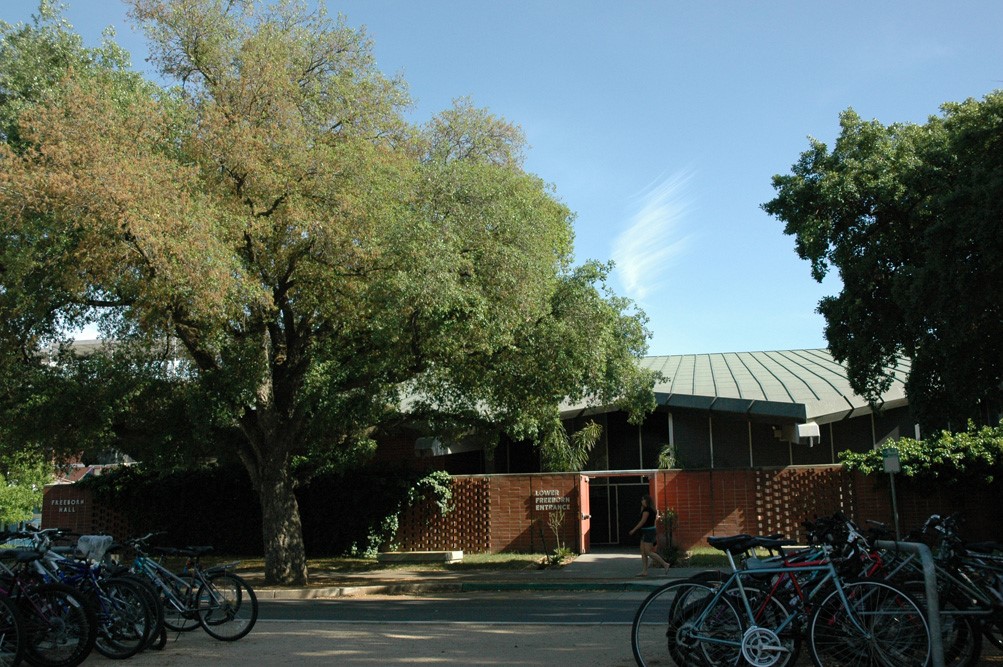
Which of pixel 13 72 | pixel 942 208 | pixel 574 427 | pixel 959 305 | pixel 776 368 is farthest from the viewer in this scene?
pixel 776 368

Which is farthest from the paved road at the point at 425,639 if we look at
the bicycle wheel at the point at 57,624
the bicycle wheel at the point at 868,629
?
the bicycle wheel at the point at 868,629

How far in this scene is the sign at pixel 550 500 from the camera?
24.1 meters

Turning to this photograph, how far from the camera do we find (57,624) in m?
7.86

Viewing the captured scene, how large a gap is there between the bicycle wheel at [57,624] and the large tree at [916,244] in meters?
12.7

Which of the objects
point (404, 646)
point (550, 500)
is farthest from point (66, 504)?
point (404, 646)

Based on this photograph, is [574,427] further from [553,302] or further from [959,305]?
[959,305]

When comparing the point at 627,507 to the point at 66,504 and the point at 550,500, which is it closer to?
the point at 550,500

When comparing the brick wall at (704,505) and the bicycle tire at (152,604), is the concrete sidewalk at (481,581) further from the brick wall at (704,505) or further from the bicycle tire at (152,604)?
the bicycle tire at (152,604)

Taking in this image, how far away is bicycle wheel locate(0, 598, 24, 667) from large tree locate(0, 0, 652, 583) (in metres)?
6.84

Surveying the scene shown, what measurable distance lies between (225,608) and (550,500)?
15.3 meters

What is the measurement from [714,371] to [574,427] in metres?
5.56

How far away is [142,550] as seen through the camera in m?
9.56

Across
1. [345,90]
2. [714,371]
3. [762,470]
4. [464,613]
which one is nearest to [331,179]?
[345,90]

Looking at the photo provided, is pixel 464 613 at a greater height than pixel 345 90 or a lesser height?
lesser
